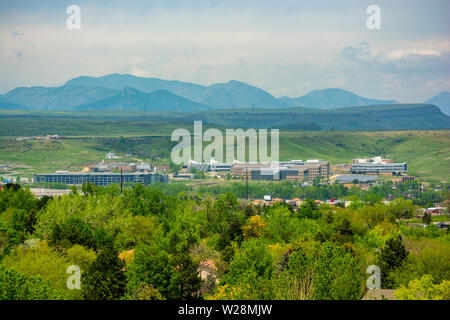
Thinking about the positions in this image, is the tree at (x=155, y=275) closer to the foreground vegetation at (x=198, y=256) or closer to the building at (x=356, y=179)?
the foreground vegetation at (x=198, y=256)

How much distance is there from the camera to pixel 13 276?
79.0 feet

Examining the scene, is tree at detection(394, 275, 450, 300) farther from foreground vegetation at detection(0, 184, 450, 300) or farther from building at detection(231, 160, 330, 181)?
building at detection(231, 160, 330, 181)

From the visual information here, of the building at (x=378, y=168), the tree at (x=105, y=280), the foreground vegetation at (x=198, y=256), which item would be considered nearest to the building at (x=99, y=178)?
the building at (x=378, y=168)

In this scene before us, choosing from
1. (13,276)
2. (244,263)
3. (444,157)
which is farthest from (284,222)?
(444,157)

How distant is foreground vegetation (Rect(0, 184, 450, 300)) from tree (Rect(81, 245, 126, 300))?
5 cm

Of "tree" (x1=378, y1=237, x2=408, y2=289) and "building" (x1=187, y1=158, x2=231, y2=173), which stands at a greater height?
"tree" (x1=378, y1=237, x2=408, y2=289)

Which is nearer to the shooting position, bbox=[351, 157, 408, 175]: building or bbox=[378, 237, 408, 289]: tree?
bbox=[378, 237, 408, 289]: tree

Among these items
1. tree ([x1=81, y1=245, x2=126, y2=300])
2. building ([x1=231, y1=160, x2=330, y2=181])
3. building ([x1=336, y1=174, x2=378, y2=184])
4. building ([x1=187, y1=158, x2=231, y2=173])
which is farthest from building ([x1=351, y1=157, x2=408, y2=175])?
tree ([x1=81, y1=245, x2=126, y2=300])

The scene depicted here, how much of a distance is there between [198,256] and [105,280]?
10.7 m

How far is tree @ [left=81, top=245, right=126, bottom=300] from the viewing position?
93.9 feet

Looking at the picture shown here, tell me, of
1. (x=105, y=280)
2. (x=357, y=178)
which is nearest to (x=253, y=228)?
(x=105, y=280)

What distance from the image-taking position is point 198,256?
3916cm

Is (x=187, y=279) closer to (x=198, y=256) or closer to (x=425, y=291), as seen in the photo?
(x=198, y=256)

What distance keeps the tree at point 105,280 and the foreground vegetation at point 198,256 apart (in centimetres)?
5
